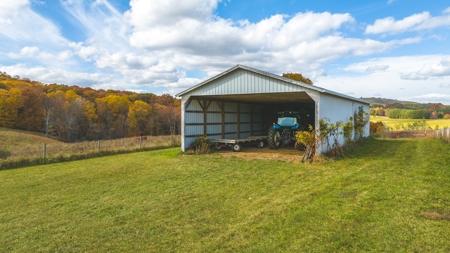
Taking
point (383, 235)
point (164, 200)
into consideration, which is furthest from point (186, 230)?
point (383, 235)

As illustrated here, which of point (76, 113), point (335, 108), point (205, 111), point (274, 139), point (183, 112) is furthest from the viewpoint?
point (76, 113)

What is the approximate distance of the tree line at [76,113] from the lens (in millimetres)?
46156

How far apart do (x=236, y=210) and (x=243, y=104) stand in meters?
13.6

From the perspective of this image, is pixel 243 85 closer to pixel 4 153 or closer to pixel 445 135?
pixel 4 153

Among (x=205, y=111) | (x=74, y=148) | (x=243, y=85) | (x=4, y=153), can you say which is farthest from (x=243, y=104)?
(x=4, y=153)

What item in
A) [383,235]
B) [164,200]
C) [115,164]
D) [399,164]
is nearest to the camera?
[383,235]

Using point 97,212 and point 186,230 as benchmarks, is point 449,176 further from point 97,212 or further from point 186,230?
point 97,212

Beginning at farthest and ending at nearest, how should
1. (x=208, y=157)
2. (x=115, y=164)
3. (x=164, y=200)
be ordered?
1. (x=208, y=157)
2. (x=115, y=164)
3. (x=164, y=200)

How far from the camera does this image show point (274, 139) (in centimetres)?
1419

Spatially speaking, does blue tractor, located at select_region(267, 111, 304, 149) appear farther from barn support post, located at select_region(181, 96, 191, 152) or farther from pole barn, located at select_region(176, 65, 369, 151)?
barn support post, located at select_region(181, 96, 191, 152)

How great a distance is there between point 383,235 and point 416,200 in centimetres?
205

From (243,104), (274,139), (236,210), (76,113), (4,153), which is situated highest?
(76,113)

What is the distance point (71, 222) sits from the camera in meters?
5.07

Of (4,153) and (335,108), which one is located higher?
(335,108)
